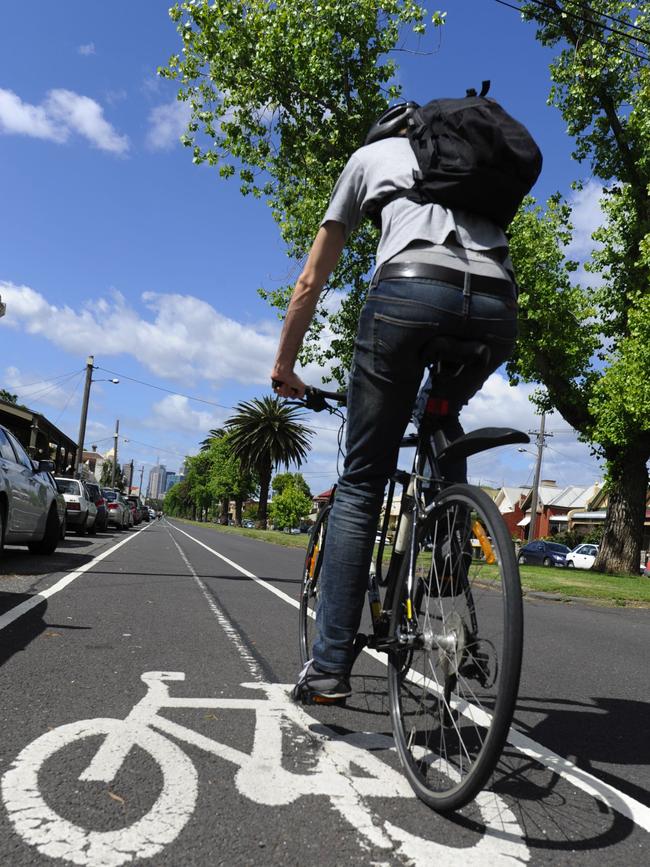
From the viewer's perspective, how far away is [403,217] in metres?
2.41

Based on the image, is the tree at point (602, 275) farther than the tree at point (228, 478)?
No

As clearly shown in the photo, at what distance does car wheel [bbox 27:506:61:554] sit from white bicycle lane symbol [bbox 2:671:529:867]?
345 inches

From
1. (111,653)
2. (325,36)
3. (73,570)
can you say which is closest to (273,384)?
(111,653)

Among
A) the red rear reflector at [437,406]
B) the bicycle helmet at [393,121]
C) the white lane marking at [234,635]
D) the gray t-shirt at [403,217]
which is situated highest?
the bicycle helmet at [393,121]

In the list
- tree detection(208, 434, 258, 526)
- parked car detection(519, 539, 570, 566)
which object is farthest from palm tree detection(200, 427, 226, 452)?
parked car detection(519, 539, 570, 566)

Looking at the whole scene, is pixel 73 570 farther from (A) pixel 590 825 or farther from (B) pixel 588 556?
(B) pixel 588 556

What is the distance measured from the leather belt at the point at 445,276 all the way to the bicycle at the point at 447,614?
0.18m

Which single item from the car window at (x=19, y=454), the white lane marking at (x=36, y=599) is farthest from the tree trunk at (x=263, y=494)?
the white lane marking at (x=36, y=599)

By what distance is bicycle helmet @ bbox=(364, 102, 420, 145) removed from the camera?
8.53 ft

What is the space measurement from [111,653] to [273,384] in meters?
1.97

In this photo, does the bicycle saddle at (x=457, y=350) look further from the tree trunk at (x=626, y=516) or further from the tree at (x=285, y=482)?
the tree at (x=285, y=482)

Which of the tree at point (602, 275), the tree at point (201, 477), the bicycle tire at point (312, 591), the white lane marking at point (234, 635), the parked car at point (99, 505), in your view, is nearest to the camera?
the bicycle tire at point (312, 591)

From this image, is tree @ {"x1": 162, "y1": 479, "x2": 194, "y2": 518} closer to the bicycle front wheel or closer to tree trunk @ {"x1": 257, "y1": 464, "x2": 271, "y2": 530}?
tree trunk @ {"x1": 257, "y1": 464, "x2": 271, "y2": 530}

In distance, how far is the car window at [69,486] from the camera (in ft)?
68.4
